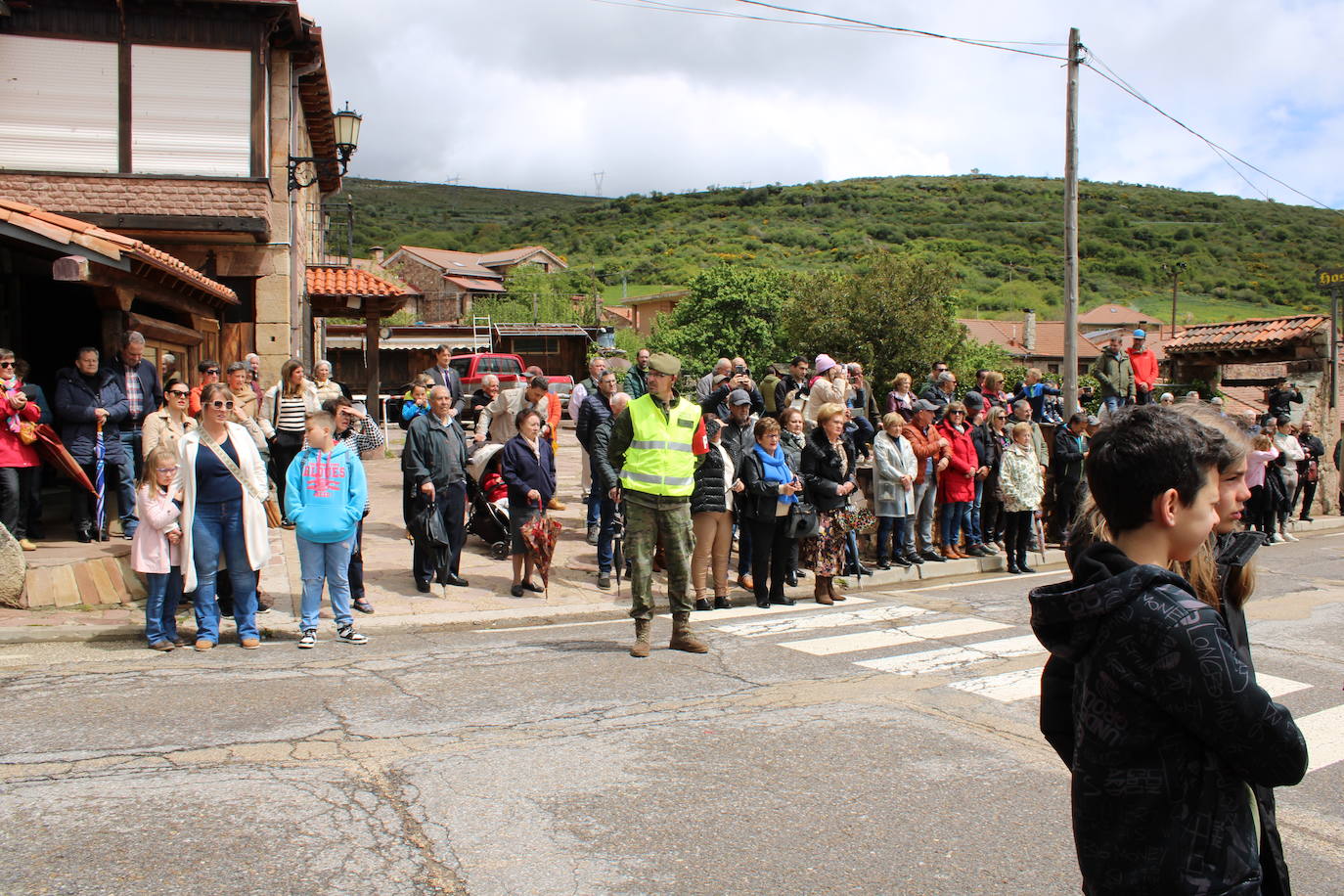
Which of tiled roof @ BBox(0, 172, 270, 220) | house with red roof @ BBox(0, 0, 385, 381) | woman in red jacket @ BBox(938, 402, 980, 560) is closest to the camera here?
woman in red jacket @ BBox(938, 402, 980, 560)

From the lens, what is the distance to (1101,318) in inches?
3071

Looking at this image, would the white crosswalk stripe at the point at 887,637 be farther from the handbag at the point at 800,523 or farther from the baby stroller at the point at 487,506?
the baby stroller at the point at 487,506

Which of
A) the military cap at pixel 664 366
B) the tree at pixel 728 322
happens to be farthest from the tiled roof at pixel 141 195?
the tree at pixel 728 322

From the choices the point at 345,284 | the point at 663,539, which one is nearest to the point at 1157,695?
the point at 663,539

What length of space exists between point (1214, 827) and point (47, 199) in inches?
699

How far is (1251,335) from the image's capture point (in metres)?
22.5

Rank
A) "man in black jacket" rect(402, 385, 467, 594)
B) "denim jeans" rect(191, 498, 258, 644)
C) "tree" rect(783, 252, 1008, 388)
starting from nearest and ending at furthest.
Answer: "denim jeans" rect(191, 498, 258, 644), "man in black jacket" rect(402, 385, 467, 594), "tree" rect(783, 252, 1008, 388)

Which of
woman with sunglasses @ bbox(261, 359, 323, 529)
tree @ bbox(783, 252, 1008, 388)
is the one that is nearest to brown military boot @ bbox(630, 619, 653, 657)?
woman with sunglasses @ bbox(261, 359, 323, 529)

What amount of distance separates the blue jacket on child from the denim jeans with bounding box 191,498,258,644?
1.29 ft

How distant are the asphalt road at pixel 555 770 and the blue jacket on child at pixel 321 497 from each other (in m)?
0.87

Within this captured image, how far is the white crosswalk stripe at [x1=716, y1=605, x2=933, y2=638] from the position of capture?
889 centimetres

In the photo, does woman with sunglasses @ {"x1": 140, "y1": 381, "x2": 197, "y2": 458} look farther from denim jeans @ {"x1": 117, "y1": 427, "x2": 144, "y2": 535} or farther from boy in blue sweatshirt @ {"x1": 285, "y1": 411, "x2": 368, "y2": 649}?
boy in blue sweatshirt @ {"x1": 285, "y1": 411, "x2": 368, "y2": 649}

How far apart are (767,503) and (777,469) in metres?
0.33

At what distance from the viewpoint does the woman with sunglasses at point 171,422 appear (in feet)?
29.6
